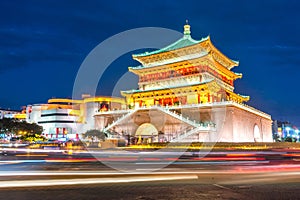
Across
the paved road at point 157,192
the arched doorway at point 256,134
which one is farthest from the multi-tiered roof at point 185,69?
the paved road at point 157,192

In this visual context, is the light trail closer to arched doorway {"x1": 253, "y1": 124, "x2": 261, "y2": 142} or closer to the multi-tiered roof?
the multi-tiered roof

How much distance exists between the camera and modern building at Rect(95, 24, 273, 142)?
34.2 meters

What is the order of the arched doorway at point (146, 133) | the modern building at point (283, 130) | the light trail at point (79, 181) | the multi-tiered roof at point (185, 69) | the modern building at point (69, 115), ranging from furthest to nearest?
the modern building at point (283, 130), the modern building at point (69, 115), the multi-tiered roof at point (185, 69), the arched doorway at point (146, 133), the light trail at point (79, 181)

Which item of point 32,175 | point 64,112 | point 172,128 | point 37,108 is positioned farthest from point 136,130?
point 37,108

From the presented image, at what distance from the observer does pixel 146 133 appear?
4019 cm

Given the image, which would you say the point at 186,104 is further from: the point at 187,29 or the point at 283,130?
the point at 283,130

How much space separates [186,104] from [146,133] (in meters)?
6.97

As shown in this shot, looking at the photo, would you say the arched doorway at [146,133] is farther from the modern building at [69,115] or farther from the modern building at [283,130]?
the modern building at [283,130]

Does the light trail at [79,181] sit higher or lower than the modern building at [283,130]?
lower

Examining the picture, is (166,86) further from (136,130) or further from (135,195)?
(135,195)

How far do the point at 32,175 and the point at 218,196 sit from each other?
21.1ft

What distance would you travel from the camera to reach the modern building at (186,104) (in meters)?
34.2

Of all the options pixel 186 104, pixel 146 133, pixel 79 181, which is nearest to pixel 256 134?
pixel 186 104

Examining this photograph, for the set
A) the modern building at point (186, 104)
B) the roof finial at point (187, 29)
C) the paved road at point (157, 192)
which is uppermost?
the roof finial at point (187, 29)
